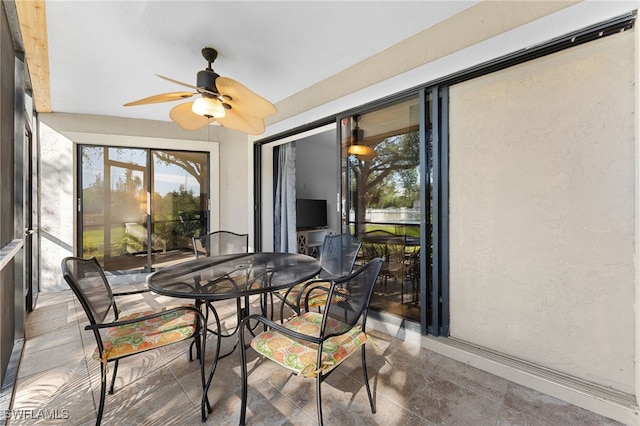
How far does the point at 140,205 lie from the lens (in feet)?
14.8

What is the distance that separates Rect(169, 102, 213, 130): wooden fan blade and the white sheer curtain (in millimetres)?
2047

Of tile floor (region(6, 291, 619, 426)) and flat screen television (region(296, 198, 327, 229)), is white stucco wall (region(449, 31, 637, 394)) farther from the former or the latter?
flat screen television (region(296, 198, 327, 229))

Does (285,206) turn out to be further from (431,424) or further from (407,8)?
(431,424)

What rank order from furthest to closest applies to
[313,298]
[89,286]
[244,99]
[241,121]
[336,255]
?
[336,255], [241,121], [313,298], [244,99], [89,286]

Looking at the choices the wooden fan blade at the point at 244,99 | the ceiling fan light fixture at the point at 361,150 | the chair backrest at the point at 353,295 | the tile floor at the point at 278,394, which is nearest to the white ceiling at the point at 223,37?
the wooden fan blade at the point at 244,99

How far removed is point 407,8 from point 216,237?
2.76 meters

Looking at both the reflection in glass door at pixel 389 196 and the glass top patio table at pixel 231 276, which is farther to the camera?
the reflection in glass door at pixel 389 196

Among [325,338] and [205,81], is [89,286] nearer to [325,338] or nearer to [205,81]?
[325,338]

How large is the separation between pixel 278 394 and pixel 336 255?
1286 millimetres

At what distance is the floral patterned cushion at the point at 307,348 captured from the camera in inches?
52.2

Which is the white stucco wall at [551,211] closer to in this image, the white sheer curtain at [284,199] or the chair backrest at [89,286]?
the chair backrest at [89,286]

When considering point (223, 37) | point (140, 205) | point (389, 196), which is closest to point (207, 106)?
point (223, 37)

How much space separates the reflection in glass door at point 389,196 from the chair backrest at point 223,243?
46.9 inches

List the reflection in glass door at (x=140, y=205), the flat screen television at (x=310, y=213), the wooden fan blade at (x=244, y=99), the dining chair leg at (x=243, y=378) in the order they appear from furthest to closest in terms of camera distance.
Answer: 1. the flat screen television at (x=310, y=213)
2. the reflection in glass door at (x=140, y=205)
3. the wooden fan blade at (x=244, y=99)
4. the dining chair leg at (x=243, y=378)
